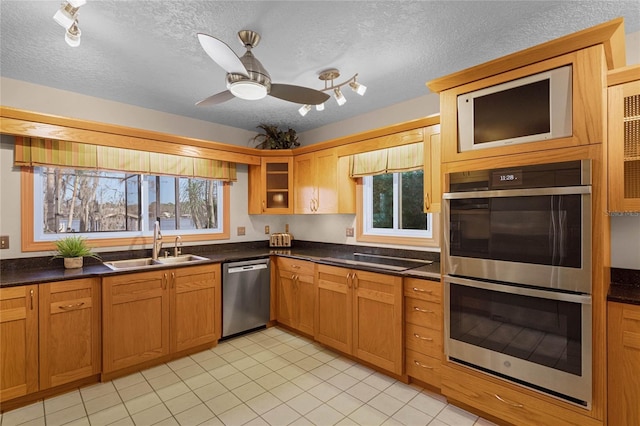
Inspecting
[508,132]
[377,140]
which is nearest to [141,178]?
[377,140]

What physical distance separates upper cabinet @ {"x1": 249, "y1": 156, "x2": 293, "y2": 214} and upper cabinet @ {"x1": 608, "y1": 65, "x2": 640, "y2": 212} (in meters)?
3.10

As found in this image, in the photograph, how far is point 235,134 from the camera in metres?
4.15

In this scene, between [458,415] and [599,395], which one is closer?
[599,395]

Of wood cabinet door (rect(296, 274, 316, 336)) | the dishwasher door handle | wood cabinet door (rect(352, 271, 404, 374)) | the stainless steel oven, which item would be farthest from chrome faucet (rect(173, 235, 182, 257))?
the stainless steel oven

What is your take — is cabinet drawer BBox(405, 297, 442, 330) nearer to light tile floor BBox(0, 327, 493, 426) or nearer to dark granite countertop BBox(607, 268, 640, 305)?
light tile floor BBox(0, 327, 493, 426)

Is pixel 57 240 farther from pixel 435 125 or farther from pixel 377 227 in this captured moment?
pixel 435 125

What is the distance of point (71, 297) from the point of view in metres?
2.43

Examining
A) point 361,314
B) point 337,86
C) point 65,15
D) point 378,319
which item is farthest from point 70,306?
point 337,86

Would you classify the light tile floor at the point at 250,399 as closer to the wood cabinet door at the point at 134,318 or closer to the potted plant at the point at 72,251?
the wood cabinet door at the point at 134,318

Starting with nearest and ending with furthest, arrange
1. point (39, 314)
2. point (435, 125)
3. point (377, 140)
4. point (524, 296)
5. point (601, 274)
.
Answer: point (601, 274)
point (524, 296)
point (39, 314)
point (435, 125)
point (377, 140)

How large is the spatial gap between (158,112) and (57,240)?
167 cm

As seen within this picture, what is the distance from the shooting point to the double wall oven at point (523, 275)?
1.69m

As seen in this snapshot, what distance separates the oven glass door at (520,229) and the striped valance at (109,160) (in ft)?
9.43

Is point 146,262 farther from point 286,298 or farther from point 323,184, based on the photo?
point 323,184
